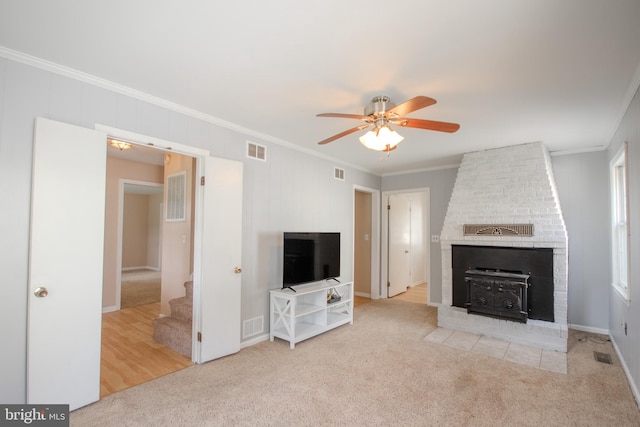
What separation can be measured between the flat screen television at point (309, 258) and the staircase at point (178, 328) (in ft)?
3.83

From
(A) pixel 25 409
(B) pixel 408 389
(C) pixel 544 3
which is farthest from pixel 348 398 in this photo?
(C) pixel 544 3

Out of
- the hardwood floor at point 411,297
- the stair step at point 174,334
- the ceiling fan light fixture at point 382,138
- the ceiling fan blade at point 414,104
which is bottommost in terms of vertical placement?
the hardwood floor at point 411,297

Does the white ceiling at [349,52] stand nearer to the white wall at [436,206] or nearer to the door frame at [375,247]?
the white wall at [436,206]

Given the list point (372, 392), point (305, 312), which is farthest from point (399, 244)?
point (372, 392)

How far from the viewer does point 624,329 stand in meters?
3.10

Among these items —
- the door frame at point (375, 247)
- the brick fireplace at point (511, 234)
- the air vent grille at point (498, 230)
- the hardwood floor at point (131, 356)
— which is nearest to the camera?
the hardwood floor at point (131, 356)

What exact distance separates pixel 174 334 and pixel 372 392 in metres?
2.26

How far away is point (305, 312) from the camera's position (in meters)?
3.77

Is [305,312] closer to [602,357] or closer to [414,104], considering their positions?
[414,104]

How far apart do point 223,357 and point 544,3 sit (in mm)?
3758

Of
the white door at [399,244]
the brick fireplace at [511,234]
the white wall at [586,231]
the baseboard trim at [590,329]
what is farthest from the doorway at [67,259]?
the baseboard trim at [590,329]

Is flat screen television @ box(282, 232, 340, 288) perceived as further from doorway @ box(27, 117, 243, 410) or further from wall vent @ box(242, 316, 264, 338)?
doorway @ box(27, 117, 243, 410)

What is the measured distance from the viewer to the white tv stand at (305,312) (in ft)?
11.9

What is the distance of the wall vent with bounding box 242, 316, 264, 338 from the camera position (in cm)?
358
